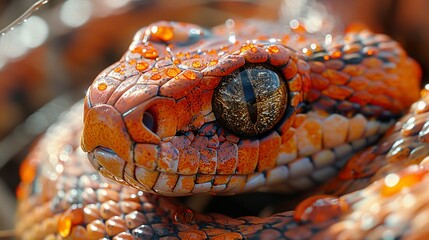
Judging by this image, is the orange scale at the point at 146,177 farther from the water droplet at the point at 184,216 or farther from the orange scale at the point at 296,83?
the orange scale at the point at 296,83

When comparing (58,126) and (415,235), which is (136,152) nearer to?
(415,235)

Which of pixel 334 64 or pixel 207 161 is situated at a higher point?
pixel 334 64

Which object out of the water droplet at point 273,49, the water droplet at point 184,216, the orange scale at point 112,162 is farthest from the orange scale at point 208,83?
the water droplet at point 184,216

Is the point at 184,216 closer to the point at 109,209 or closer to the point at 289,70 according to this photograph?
the point at 109,209

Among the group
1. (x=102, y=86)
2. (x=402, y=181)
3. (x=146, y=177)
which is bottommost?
(x=402, y=181)

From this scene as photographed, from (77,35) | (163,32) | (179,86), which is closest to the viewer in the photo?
(179,86)

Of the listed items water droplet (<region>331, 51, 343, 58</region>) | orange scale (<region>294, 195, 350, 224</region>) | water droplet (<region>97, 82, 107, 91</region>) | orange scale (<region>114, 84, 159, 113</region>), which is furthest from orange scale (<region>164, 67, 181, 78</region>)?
water droplet (<region>331, 51, 343, 58</region>)

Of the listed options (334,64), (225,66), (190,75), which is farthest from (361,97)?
(190,75)

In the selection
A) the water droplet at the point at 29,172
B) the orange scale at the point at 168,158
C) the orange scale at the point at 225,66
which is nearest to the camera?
the orange scale at the point at 168,158
